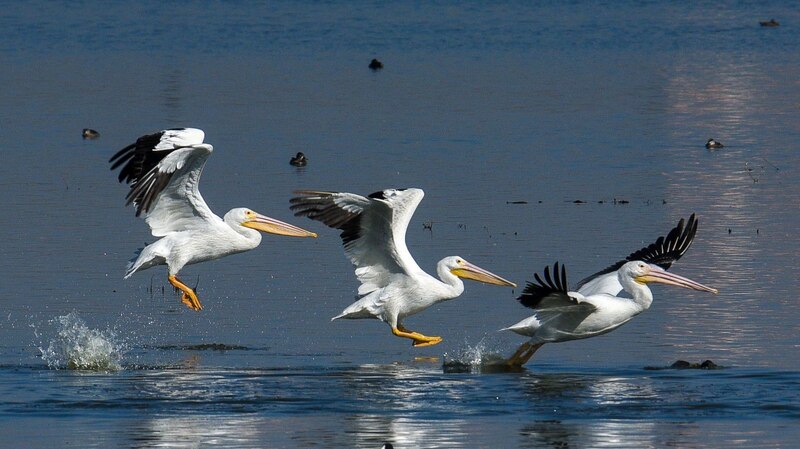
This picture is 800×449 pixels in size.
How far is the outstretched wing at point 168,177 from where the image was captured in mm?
11297

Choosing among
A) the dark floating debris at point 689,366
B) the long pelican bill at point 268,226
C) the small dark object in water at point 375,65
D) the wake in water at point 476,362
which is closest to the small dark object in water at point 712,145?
the long pelican bill at point 268,226

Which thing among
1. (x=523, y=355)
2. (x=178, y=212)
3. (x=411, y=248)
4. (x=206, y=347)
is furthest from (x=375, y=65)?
(x=523, y=355)

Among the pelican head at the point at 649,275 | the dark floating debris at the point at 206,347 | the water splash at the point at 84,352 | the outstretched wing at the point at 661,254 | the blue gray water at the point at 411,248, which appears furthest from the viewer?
the outstretched wing at the point at 661,254

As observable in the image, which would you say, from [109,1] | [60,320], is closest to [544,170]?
[60,320]

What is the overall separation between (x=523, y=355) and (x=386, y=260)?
122cm

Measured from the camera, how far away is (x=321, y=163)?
18.6 meters

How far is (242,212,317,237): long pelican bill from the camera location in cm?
1230

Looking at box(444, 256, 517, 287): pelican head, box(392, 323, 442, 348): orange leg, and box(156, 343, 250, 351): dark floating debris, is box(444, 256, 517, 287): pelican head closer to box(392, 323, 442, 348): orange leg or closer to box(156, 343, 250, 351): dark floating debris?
box(392, 323, 442, 348): orange leg

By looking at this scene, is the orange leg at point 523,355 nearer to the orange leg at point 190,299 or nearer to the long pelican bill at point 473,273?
the long pelican bill at point 473,273

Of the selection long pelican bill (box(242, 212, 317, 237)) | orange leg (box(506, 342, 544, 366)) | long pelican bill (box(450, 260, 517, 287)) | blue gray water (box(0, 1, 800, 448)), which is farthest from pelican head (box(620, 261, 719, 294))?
long pelican bill (box(242, 212, 317, 237))

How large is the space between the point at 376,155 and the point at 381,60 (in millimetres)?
13991

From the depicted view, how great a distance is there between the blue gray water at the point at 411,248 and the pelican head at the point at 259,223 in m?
0.42

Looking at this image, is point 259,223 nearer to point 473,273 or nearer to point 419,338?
point 473,273

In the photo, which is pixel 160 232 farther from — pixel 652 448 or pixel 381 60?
pixel 381 60
